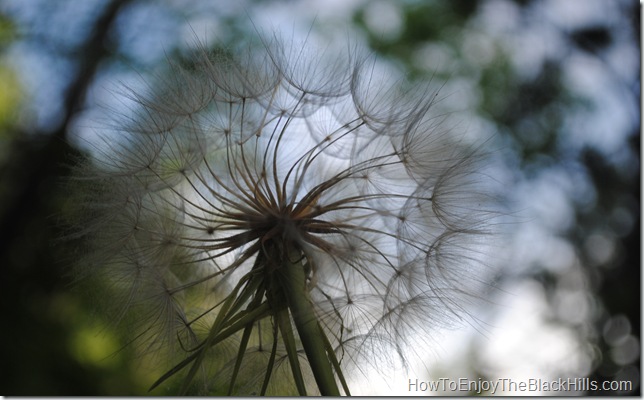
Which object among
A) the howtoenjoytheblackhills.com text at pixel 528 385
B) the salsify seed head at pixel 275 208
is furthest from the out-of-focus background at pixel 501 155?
the salsify seed head at pixel 275 208

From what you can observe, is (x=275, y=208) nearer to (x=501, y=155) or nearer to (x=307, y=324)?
(x=307, y=324)

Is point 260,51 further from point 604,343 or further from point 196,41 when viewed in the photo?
point 604,343

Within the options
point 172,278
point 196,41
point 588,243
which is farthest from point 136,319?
point 588,243

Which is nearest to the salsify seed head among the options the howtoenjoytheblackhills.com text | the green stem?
the green stem

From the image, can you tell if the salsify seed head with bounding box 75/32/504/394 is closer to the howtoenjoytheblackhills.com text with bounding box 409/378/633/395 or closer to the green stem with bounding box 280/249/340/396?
the green stem with bounding box 280/249/340/396

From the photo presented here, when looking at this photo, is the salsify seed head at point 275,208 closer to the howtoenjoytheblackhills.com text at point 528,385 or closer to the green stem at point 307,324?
the green stem at point 307,324
